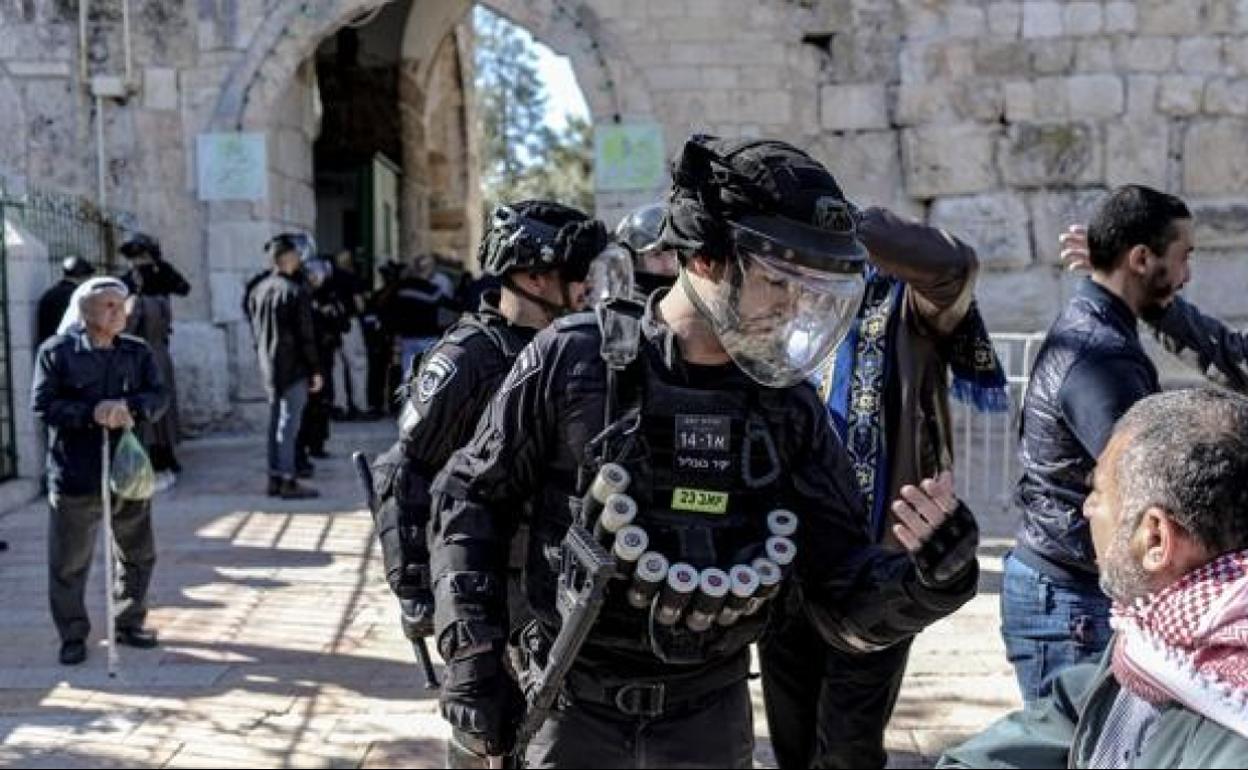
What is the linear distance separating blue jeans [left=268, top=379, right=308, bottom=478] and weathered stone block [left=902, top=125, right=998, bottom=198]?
5.62 meters

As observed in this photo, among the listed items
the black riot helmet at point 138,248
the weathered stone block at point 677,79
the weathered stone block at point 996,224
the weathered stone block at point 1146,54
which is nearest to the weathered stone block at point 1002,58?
the weathered stone block at point 1146,54

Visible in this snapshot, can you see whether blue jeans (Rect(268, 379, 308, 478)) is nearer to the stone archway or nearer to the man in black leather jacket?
the stone archway

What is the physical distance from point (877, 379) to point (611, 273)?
Result: 3.63ft

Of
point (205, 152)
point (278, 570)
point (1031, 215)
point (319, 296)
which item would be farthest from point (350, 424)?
point (1031, 215)

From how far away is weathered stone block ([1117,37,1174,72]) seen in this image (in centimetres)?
1102

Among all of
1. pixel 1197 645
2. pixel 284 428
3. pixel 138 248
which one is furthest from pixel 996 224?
pixel 1197 645

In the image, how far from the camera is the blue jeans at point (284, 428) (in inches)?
354

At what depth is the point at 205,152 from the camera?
11430mm

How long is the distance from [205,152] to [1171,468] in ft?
35.7

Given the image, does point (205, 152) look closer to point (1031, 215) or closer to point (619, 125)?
point (619, 125)

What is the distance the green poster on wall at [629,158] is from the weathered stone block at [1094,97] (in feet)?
11.7

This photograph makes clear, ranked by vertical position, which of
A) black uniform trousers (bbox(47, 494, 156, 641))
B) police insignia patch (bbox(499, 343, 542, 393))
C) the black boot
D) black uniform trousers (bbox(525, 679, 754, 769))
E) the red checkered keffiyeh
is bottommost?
the black boot

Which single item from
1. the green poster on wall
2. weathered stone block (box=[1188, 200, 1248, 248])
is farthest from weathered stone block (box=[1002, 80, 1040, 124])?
the green poster on wall

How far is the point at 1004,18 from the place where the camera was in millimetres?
11094
